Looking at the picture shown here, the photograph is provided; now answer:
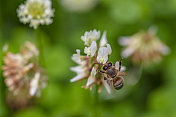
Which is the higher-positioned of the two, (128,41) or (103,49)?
(128,41)

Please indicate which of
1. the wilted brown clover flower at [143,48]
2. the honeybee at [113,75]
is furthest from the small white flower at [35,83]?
the wilted brown clover flower at [143,48]

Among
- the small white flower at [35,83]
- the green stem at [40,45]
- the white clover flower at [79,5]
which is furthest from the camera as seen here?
the white clover flower at [79,5]

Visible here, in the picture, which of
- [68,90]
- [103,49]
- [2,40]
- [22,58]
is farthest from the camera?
[2,40]

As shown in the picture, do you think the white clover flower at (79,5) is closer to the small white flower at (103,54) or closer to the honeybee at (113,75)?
the honeybee at (113,75)

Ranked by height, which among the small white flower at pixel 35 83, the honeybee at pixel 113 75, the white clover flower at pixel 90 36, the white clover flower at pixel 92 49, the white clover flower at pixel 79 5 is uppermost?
the white clover flower at pixel 79 5

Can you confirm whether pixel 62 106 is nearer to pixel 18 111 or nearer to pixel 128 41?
pixel 18 111

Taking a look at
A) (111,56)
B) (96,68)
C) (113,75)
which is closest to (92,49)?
(96,68)

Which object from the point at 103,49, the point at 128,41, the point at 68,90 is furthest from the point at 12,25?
the point at 103,49

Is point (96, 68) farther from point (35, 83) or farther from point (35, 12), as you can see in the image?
point (35, 12)
